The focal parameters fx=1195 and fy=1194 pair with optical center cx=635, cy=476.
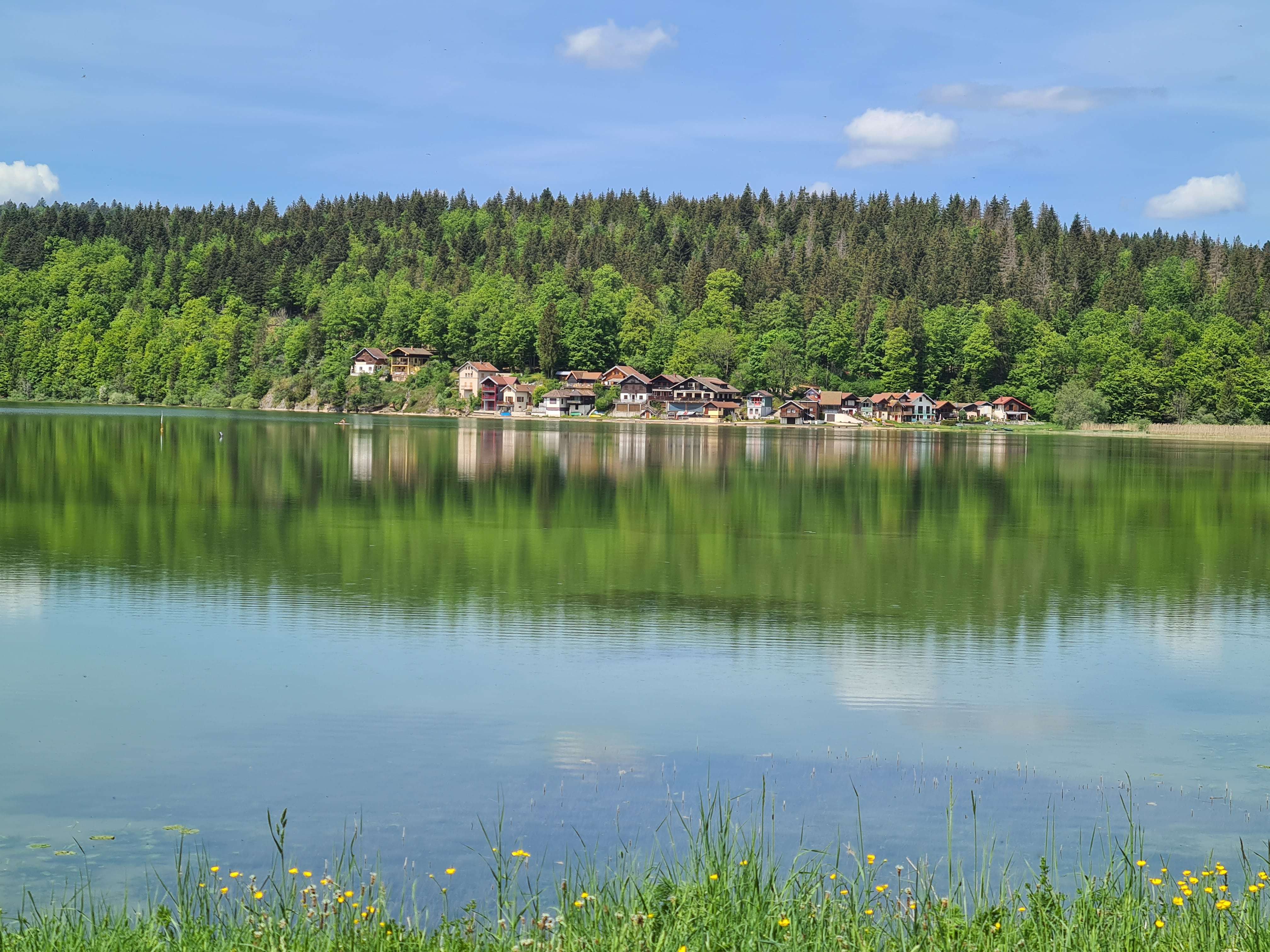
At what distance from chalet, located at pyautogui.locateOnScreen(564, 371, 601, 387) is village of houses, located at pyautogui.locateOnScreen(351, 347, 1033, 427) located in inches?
5.6

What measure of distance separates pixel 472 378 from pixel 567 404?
15008 millimetres

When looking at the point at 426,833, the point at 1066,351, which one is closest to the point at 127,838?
the point at 426,833

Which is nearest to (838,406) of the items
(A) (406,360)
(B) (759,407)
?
(B) (759,407)

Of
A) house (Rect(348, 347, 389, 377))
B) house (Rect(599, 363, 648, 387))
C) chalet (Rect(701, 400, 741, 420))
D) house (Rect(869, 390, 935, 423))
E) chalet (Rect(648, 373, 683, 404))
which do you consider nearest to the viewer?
house (Rect(869, 390, 935, 423))

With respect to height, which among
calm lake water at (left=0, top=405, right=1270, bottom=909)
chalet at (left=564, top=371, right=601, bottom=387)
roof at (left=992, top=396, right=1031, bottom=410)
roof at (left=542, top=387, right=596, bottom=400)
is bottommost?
calm lake water at (left=0, top=405, right=1270, bottom=909)

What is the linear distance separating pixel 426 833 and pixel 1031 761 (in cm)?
561

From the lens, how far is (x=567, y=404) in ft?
527

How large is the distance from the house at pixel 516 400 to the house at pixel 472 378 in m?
3.92

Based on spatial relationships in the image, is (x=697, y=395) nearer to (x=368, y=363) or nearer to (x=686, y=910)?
(x=368, y=363)

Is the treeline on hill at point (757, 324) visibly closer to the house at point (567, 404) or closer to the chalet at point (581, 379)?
the chalet at point (581, 379)

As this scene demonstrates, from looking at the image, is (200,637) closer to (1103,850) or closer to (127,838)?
(127,838)

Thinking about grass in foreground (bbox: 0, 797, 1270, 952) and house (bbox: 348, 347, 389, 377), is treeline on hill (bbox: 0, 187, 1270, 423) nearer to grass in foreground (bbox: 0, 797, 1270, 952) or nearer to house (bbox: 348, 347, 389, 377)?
house (bbox: 348, 347, 389, 377)

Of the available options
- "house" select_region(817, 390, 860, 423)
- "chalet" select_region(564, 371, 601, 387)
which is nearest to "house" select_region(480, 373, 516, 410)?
"chalet" select_region(564, 371, 601, 387)

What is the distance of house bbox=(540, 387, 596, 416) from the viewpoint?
523 ft
